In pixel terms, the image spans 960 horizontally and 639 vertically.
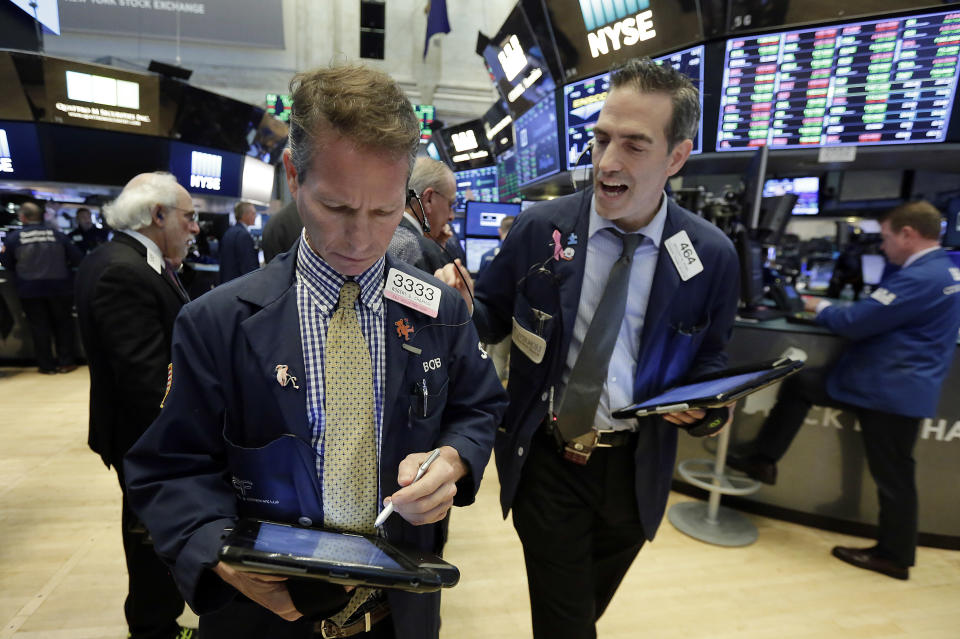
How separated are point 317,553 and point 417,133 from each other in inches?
27.3

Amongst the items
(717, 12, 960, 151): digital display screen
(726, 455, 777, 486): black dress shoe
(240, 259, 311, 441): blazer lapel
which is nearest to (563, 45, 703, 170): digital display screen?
(717, 12, 960, 151): digital display screen

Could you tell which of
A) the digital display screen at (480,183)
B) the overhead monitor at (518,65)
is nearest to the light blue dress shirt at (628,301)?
the overhead monitor at (518,65)

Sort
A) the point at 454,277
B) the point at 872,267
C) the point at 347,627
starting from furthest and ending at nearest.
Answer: the point at 872,267 → the point at 454,277 → the point at 347,627

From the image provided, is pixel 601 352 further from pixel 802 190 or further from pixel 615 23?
pixel 802 190

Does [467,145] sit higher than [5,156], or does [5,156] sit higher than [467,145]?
[467,145]

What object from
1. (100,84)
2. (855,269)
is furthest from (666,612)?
(100,84)

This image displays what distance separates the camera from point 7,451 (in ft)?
12.8

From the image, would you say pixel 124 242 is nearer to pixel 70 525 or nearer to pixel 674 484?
pixel 70 525

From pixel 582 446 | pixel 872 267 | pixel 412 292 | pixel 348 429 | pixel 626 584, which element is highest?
pixel 872 267

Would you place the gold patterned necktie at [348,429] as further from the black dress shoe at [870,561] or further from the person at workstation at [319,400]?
the black dress shoe at [870,561]

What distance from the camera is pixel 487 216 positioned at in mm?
6898

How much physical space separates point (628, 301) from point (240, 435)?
1.12 meters

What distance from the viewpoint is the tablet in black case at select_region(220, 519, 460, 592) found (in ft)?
2.22

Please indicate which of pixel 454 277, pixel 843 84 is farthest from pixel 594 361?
pixel 843 84
